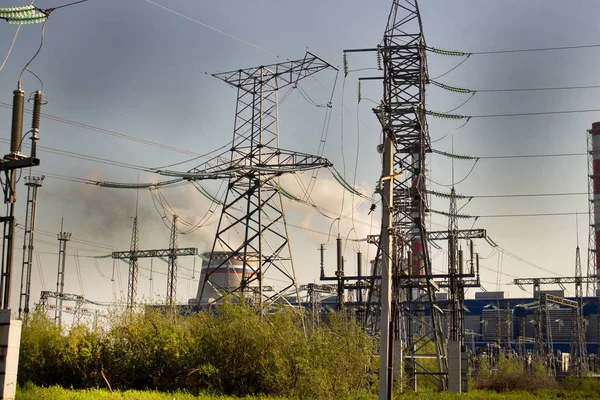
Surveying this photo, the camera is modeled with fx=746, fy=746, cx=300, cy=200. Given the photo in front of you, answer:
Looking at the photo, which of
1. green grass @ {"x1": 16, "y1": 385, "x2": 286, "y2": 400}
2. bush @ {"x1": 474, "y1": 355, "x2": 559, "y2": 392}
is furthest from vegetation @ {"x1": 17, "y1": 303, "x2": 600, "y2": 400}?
bush @ {"x1": 474, "y1": 355, "x2": 559, "y2": 392}

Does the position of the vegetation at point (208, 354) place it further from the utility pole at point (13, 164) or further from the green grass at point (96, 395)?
the utility pole at point (13, 164)

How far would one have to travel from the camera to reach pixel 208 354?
28.1 m

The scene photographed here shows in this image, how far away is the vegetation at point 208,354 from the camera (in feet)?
86.7

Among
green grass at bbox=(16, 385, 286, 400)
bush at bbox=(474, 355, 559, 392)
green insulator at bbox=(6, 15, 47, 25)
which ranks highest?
green insulator at bbox=(6, 15, 47, 25)

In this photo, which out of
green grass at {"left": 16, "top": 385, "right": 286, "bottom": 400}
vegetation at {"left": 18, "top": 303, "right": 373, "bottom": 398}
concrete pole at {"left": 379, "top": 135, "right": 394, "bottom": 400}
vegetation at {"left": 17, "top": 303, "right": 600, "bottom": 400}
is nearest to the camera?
concrete pole at {"left": 379, "top": 135, "right": 394, "bottom": 400}

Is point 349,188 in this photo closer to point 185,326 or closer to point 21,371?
point 185,326

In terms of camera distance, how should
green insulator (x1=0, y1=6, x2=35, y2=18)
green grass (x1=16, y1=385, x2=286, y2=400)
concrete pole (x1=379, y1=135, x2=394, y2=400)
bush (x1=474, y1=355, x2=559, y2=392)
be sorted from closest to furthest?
1. green insulator (x1=0, y1=6, x2=35, y2=18)
2. concrete pole (x1=379, y1=135, x2=394, y2=400)
3. green grass (x1=16, y1=385, x2=286, y2=400)
4. bush (x1=474, y1=355, x2=559, y2=392)

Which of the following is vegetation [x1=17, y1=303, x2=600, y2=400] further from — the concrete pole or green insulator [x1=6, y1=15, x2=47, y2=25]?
green insulator [x1=6, y1=15, x2=47, y2=25]

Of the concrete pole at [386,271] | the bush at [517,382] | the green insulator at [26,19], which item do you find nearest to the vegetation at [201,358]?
the concrete pole at [386,271]

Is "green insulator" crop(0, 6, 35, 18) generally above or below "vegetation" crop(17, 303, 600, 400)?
above

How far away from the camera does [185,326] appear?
2969 cm

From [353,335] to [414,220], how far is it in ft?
22.1

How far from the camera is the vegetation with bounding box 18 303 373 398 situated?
1041 inches

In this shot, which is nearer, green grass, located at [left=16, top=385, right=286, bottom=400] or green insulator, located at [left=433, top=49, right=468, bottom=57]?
green grass, located at [left=16, top=385, right=286, bottom=400]
